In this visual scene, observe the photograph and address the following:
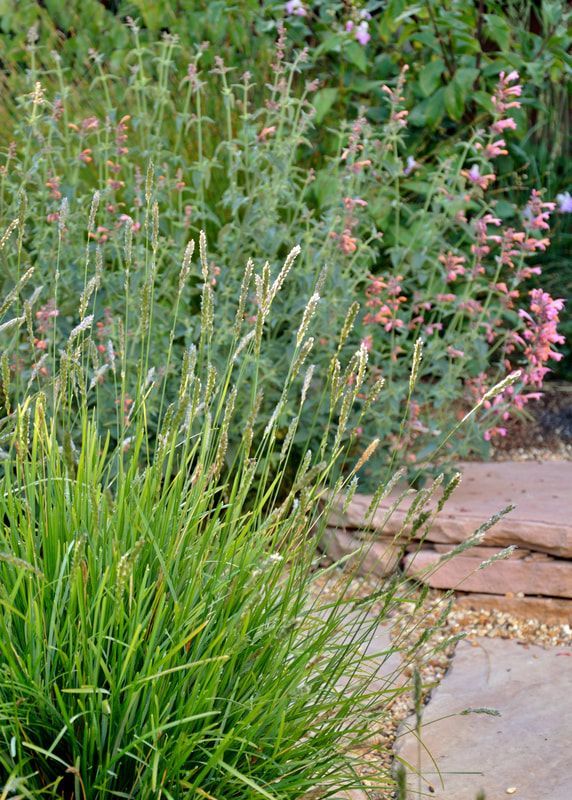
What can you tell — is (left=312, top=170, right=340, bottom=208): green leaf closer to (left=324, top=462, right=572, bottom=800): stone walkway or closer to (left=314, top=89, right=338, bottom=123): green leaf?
(left=314, top=89, right=338, bottom=123): green leaf

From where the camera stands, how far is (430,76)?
4504 mm

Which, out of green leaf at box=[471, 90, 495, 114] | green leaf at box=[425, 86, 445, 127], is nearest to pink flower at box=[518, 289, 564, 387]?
green leaf at box=[471, 90, 495, 114]

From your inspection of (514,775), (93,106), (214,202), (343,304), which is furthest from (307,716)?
(93,106)

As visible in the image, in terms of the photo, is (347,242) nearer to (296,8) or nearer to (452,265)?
(452,265)

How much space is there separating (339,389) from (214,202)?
249 cm

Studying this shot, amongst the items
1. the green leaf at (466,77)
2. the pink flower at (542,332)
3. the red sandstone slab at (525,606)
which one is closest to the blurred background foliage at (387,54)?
the green leaf at (466,77)

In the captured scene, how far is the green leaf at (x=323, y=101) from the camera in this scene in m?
4.51

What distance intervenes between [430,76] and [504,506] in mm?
1925

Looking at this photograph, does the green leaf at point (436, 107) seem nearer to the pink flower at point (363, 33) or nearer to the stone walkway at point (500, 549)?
the pink flower at point (363, 33)

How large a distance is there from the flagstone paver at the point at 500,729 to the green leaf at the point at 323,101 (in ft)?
7.86

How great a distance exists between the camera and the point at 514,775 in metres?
2.44

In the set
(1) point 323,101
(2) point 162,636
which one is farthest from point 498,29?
(2) point 162,636

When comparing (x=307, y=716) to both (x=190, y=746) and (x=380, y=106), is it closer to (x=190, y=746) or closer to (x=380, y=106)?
(x=190, y=746)

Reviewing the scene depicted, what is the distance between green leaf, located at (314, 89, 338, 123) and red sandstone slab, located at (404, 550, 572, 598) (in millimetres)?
2016
